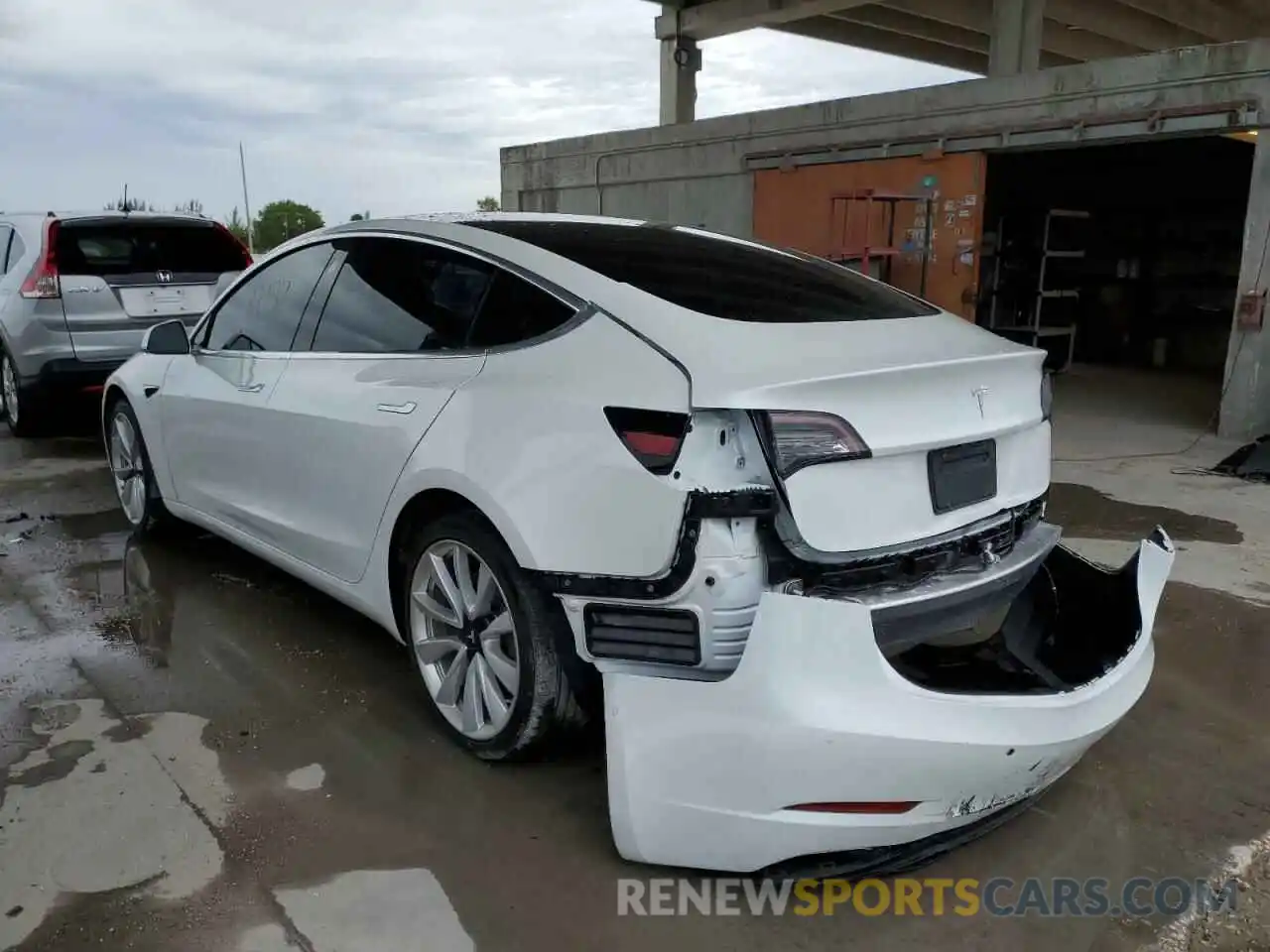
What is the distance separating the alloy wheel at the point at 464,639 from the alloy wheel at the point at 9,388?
6.02m

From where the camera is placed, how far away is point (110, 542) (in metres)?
5.12

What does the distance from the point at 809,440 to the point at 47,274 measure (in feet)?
21.7

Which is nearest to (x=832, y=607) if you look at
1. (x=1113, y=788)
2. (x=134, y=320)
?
(x=1113, y=788)

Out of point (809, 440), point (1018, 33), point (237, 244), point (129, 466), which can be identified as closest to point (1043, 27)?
point (1018, 33)

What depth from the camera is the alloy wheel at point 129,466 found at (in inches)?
195

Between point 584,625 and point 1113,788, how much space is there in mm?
1630

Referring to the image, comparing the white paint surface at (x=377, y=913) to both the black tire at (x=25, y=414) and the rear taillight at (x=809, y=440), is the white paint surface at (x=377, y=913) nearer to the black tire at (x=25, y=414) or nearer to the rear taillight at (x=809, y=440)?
the rear taillight at (x=809, y=440)

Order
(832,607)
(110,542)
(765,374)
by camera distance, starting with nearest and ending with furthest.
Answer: (832,607) < (765,374) < (110,542)

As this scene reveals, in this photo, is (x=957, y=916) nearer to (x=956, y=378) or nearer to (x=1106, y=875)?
(x=1106, y=875)

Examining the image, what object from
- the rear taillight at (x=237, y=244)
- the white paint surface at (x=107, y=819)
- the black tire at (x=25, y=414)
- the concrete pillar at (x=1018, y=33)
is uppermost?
→ the concrete pillar at (x=1018, y=33)

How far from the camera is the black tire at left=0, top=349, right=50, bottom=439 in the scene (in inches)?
288

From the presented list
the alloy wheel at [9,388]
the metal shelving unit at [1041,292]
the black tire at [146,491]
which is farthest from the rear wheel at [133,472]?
the metal shelving unit at [1041,292]

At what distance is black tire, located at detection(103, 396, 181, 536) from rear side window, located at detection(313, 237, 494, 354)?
184 centimetres

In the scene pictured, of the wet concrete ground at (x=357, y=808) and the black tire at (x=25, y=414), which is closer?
the wet concrete ground at (x=357, y=808)
